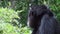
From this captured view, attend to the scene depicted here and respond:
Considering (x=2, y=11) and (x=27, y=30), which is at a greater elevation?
(x=2, y=11)

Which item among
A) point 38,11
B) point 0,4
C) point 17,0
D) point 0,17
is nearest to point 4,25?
point 0,17

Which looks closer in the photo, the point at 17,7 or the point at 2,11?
the point at 2,11

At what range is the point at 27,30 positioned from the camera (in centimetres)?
510

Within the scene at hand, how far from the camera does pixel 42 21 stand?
434 centimetres

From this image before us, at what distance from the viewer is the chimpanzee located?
4289 millimetres

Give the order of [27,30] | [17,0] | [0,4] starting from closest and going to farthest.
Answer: [27,30], [0,4], [17,0]

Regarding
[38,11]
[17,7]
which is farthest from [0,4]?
[38,11]

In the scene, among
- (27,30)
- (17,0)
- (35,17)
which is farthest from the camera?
(17,0)

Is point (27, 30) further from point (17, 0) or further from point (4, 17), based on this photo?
point (17, 0)

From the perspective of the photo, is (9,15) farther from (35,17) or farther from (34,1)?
(34,1)

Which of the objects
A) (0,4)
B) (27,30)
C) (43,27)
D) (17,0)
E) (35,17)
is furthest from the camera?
(17,0)

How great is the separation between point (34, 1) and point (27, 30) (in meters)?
3.35

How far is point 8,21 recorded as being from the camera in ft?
15.9

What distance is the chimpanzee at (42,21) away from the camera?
4.29 metres
